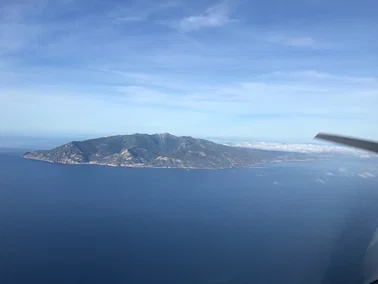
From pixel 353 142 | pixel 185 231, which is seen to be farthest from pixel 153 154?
pixel 353 142

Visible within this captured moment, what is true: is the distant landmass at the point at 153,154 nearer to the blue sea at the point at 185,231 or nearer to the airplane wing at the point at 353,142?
the blue sea at the point at 185,231

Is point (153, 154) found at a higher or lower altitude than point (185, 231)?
higher

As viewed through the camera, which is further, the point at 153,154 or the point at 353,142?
the point at 153,154

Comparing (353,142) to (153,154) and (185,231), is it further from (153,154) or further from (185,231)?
(153,154)

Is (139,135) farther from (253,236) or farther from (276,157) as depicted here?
(253,236)

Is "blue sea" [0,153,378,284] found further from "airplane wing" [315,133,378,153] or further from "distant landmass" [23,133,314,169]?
"distant landmass" [23,133,314,169]

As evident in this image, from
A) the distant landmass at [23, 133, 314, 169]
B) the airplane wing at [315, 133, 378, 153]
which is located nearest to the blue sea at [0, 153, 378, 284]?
the airplane wing at [315, 133, 378, 153]

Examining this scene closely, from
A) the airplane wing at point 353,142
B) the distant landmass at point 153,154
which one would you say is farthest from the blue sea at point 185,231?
the distant landmass at point 153,154
